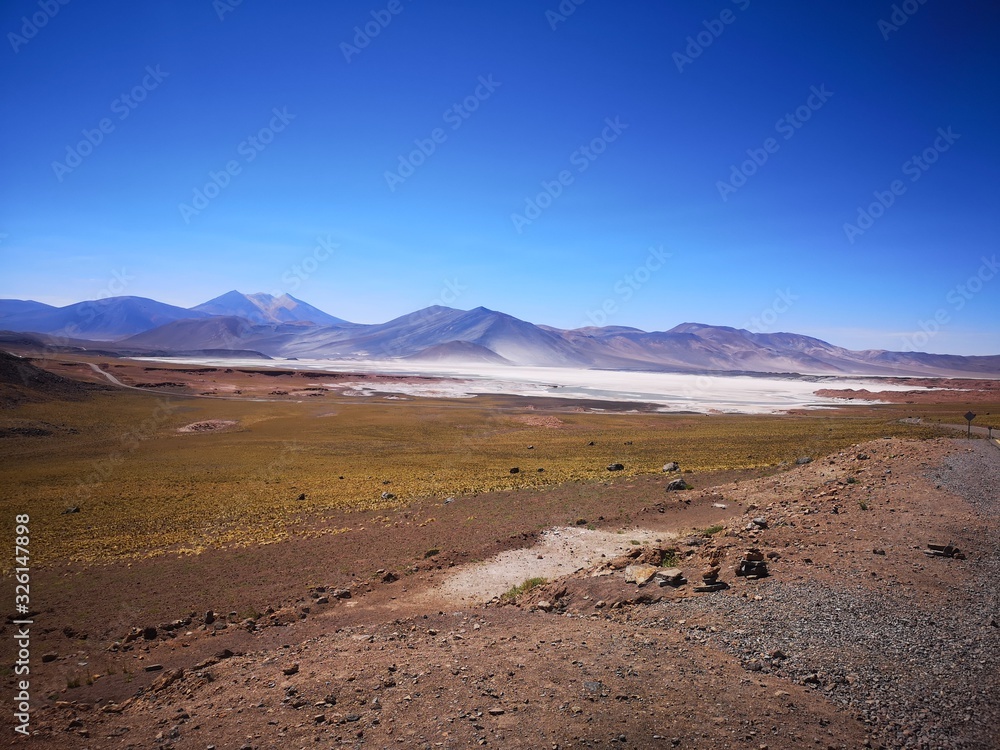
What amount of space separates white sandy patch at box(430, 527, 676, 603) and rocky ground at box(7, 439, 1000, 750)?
0.10 meters

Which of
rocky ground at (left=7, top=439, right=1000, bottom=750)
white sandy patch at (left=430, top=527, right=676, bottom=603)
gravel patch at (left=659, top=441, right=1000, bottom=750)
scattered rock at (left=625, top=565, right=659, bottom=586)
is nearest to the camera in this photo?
gravel patch at (left=659, top=441, right=1000, bottom=750)

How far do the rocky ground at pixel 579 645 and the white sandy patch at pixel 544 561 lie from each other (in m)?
0.10

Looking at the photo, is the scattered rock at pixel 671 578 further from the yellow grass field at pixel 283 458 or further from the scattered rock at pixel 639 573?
the yellow grass field at pixel 283 458

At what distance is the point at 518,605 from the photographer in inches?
382

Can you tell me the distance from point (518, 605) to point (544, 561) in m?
3.45

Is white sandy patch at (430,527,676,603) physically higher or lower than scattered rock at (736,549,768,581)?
lower

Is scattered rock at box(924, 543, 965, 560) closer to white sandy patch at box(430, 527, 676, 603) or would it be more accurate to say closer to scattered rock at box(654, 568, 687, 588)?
scattered rock at box(654, 568, 687, 588)

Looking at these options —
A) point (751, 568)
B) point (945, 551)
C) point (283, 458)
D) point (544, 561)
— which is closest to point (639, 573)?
point (751, 568)

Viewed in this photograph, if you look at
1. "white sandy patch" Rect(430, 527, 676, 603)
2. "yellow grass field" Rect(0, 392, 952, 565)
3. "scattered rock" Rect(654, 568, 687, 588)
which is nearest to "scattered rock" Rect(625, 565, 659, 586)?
"scattered rock" Rect(654, 568, 687, 588)

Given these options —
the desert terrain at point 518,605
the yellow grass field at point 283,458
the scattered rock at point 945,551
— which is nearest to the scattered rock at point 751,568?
the desert terrain at point 518,605

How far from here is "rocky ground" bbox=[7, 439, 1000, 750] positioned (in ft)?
17.8

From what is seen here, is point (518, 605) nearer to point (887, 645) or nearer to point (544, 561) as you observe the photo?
point (544, 561)

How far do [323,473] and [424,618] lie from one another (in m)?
17.9

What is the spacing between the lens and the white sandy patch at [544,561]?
11.4 m
